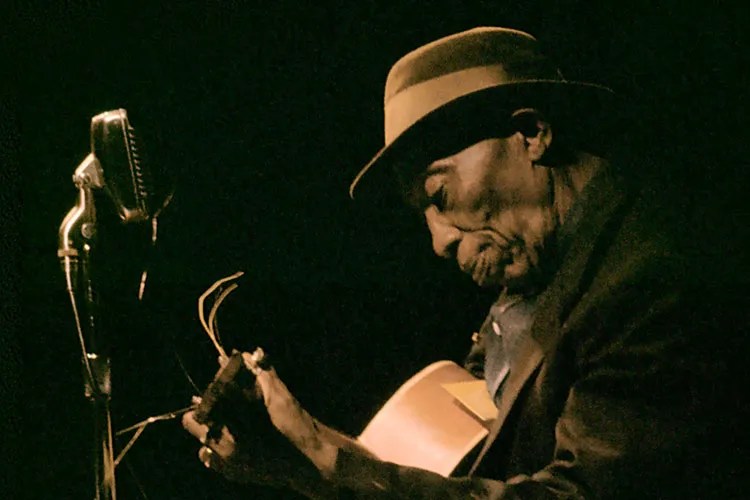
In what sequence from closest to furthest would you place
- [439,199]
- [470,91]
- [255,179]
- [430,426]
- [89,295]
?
[89,295]
[470,91]
[439,199]
[430,426]
[255,179]

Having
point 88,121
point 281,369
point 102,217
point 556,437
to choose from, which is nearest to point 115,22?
point 88,121

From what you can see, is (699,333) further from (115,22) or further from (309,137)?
(115,22)

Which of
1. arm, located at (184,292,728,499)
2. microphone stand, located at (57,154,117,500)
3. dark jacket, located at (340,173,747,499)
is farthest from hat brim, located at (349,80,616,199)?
microphone stand, located at (57,154,117,500)

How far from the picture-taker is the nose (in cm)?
186

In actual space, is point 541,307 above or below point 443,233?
below

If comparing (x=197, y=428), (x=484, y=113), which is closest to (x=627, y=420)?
(x=484, y=113)

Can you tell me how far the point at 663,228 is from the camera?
1545mm

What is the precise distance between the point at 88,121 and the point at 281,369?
117 cm

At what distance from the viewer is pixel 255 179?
8.64 feet

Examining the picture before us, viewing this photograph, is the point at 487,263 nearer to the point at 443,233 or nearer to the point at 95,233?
the point at 443,233

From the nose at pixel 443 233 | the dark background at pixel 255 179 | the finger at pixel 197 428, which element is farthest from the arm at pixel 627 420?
the dark background at pixel 255 179

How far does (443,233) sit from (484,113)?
33 cm

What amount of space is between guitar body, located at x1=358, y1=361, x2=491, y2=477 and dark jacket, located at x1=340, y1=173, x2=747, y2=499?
0.40 metres

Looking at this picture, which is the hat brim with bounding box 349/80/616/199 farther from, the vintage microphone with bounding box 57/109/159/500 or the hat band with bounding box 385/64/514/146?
the vintage microphone with bounding box 57/109/159/500
